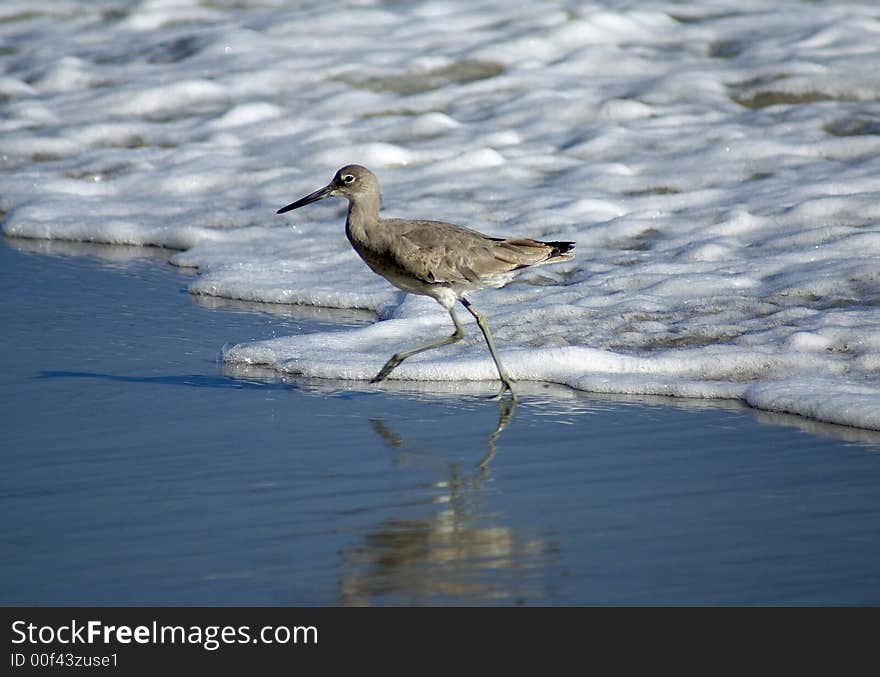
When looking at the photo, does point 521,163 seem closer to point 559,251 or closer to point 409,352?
point 559,251

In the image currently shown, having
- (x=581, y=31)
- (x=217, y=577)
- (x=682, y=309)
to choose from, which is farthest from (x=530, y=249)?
(x=581, y=31)

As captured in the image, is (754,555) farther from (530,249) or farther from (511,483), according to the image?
(530,249)

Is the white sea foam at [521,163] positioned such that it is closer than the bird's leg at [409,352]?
No

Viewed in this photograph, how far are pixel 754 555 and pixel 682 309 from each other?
2.91 metres

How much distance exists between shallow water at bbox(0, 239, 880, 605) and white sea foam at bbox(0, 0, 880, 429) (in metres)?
0.42

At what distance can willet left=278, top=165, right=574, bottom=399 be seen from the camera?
20.1 feet

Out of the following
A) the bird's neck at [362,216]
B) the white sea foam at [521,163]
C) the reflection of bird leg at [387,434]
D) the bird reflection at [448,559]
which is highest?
the bird's neck at [362,216]

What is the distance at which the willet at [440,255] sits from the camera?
6.14 meters

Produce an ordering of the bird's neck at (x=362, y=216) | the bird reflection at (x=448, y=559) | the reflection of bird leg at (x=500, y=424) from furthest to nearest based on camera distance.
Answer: the bird's neck at (x=362, y=216) → the reflection of bird leg at (x=500, y=424) → the bird reflection at (x=448, y=559)

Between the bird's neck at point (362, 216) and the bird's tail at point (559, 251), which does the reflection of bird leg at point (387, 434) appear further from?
the bird's tail at point (559, 251)

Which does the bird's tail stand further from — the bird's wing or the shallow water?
the shallow water

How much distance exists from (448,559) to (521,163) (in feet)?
19.6

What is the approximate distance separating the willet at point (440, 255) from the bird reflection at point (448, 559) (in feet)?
5.78

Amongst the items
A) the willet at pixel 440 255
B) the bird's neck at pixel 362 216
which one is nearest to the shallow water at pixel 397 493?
the willet at pixel 440 255
